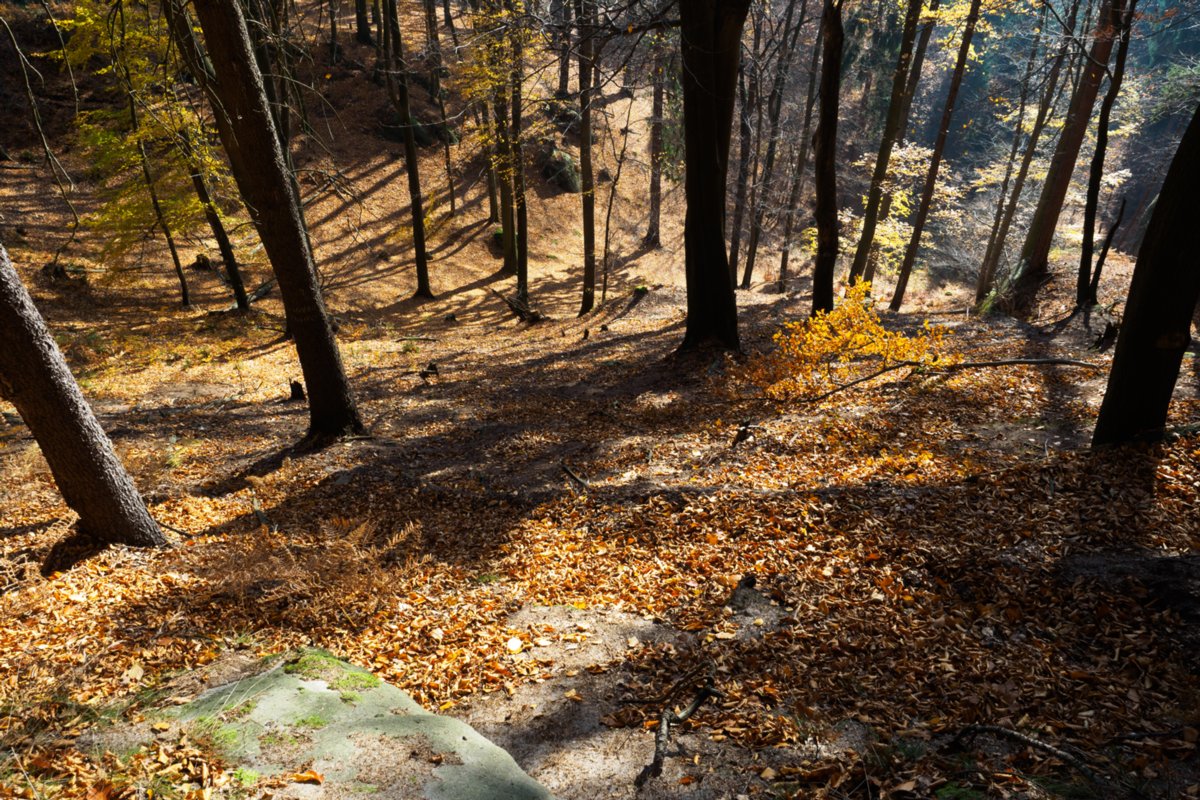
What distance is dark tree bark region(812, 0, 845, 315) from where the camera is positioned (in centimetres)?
937

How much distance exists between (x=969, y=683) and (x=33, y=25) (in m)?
40.0

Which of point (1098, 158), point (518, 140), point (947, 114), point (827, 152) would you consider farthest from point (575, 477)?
point (947, 114)

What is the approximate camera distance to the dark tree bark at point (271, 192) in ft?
20.6

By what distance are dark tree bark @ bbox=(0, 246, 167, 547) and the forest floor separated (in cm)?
30

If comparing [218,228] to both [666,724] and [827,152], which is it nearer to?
[827,152]

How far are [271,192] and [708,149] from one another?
701 cm

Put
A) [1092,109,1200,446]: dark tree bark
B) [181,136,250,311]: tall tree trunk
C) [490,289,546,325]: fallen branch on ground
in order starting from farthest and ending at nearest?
1. [490,289,546,325]: fallen branch on ground
2. [181,136,250,311]: tall tree trunk
3. [1092,109,1200,446]: dark tree bark

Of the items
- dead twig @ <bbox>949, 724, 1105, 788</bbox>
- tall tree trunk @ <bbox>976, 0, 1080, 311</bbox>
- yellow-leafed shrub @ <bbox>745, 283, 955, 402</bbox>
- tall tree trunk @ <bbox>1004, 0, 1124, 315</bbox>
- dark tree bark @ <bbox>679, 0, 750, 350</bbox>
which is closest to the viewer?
dead twig @ <bbox>949, 724, 1105, 788</bbox>

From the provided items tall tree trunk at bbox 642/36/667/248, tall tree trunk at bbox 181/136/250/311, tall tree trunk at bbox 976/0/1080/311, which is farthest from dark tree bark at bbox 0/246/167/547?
tall tree trunk at bbox 642/36/667/248

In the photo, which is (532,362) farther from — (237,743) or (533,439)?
(237,743)

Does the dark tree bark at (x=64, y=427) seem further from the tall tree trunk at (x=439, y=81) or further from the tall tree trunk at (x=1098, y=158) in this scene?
the tall tree trunk at (x=1098, y=158)

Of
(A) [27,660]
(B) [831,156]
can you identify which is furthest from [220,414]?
(B) [831,156]

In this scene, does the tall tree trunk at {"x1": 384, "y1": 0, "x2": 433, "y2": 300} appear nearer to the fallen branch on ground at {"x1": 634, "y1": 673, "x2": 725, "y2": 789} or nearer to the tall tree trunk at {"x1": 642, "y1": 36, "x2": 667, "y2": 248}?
the tall tree trunk at {"x1": 642, "y1": 36, "x2": 667, "y2": 248}

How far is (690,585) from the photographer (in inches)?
195
